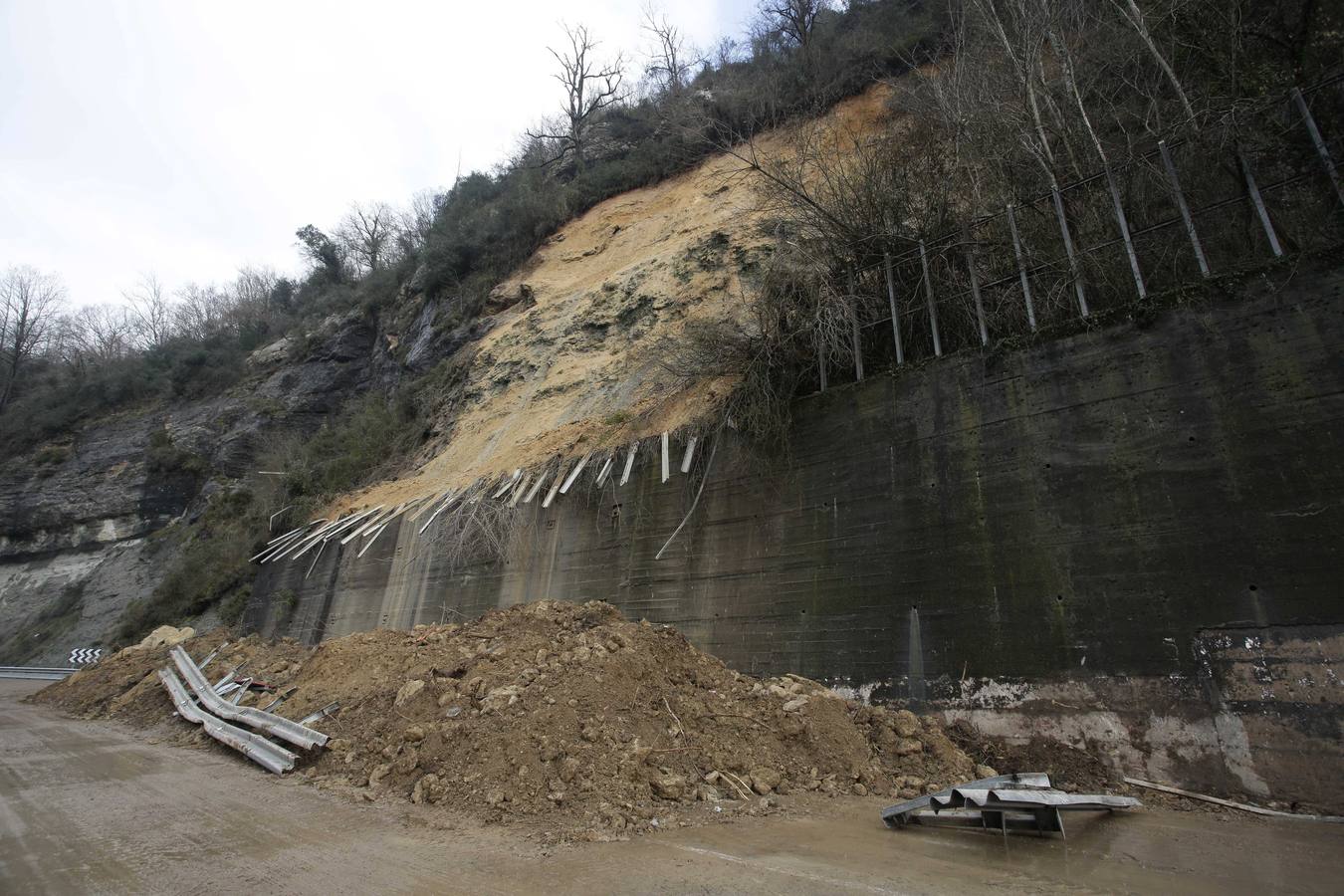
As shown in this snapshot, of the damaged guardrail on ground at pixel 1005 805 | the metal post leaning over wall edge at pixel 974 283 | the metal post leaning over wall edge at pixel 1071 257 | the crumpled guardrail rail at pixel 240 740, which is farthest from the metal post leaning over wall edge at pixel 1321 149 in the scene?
the crumpled guardrail rail at pixel 240 740

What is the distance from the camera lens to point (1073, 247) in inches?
318

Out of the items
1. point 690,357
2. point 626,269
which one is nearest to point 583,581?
point 690,357

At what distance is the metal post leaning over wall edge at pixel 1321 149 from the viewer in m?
6.38

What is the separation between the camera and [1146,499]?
631 centimetres

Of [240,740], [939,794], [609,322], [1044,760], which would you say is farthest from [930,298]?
[609,322]

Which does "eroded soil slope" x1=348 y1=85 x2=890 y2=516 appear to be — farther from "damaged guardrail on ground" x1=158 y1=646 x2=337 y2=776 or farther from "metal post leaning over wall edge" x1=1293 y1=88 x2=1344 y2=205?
"metal post leaning over wall edge" x1=1293 y1=88 x2=1344 y2=205

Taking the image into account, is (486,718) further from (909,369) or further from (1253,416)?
(1253,416)

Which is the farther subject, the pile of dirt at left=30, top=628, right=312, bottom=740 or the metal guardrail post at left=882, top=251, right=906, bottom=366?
the pile of dirt at left=30, top=628, right=312, bottom=740

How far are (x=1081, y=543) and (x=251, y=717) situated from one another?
32.1ft

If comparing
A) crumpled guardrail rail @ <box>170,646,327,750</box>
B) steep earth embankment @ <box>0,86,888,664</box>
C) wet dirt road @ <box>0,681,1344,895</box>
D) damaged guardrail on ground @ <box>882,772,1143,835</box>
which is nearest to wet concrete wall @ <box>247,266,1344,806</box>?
wet dirt road @ <box>0,681,1344,895</box>

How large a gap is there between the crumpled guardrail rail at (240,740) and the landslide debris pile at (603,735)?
1.30 feet

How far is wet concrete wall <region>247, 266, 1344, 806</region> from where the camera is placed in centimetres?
550

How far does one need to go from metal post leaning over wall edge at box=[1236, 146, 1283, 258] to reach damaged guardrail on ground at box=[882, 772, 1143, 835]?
5.07m

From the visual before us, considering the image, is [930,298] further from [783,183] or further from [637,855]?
[637,855]
